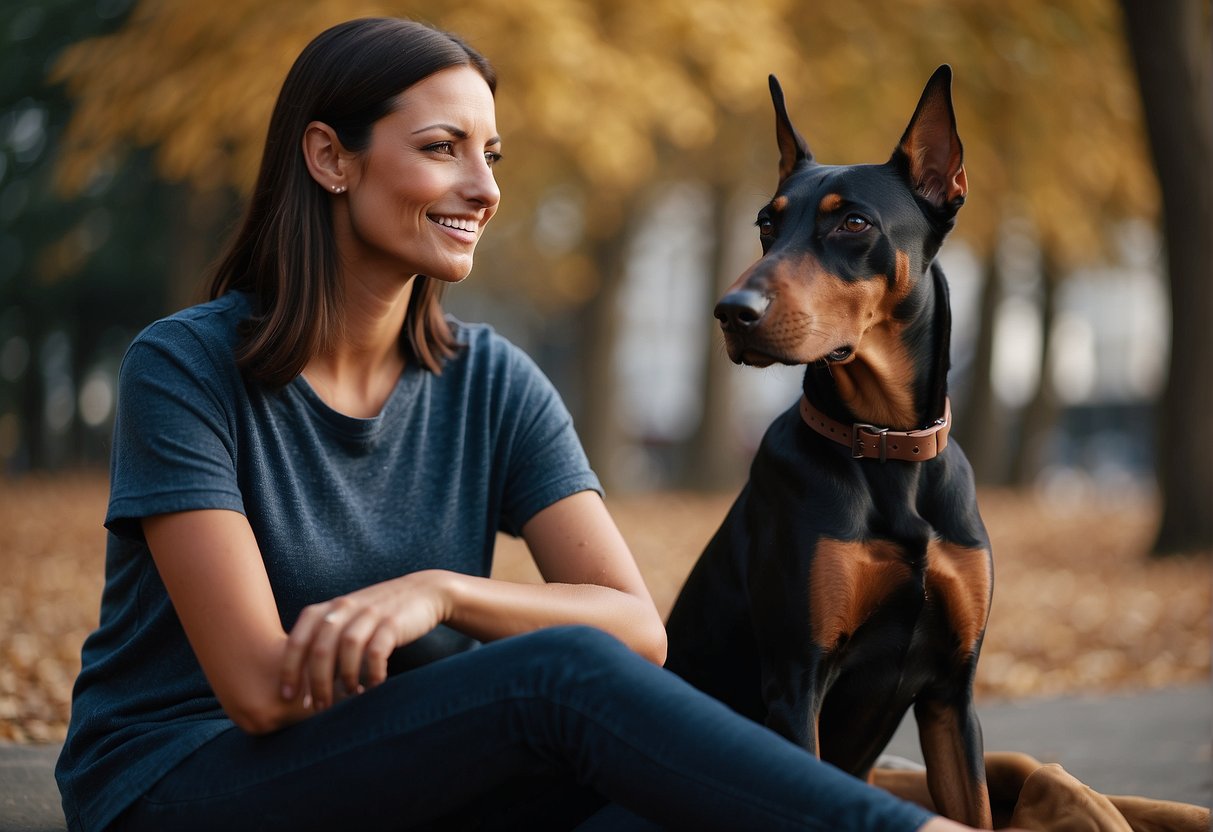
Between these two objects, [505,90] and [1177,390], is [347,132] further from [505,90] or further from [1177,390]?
[1177,390]

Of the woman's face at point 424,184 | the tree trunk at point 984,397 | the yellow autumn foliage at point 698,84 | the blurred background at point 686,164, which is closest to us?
the woman's face at point 424,184

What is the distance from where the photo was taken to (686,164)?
545 inches

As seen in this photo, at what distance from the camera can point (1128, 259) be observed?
1828 cm

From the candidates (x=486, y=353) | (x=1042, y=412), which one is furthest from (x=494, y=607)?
(x=1042, y=412)

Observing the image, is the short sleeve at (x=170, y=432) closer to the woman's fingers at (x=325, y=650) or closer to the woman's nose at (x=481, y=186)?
the woman's fingers at (x=325, y=650)

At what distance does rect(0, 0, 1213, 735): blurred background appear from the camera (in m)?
8.62

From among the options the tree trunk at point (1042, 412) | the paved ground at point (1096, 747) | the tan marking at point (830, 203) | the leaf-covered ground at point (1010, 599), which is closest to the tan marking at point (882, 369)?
the tan marking at point (830, 203)

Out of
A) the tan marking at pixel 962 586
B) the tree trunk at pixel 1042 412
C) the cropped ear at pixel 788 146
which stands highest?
the cropped ear at pixel 788 146

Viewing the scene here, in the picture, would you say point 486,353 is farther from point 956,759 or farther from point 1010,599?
point 1010,599

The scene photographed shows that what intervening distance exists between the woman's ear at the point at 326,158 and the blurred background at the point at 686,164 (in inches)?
28.1

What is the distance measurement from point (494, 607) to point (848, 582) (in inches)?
30.4

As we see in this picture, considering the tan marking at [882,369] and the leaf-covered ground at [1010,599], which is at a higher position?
the tan marking at [882,369]

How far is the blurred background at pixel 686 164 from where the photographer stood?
8.62 m

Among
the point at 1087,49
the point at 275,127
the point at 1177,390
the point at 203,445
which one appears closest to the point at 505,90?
the point at 1087,49
